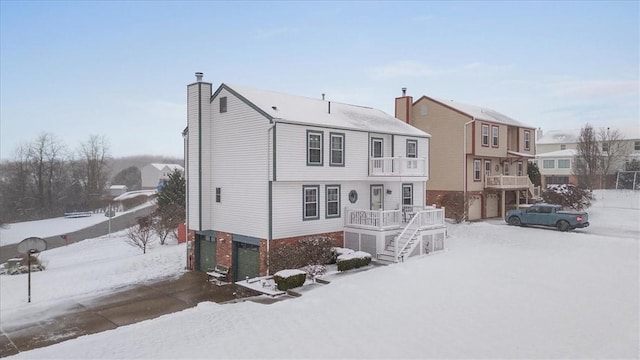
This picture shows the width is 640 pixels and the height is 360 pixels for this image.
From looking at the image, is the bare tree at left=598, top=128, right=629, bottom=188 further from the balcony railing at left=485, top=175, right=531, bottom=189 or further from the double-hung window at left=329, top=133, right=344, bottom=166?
the double-hung window at left=329, top=133, right=344, bottom=166

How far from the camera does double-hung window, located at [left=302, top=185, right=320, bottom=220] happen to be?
64.4ft

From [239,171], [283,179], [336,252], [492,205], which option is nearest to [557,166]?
[492,205]

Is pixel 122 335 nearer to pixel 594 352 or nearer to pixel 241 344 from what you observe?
pixel 241 344

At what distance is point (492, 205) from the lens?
34312mm

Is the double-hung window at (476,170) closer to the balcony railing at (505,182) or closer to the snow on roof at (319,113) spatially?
the balcony railing at (505,182)

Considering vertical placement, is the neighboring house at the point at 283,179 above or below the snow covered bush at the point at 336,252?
above

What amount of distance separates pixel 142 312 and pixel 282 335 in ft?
22.8

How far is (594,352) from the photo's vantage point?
9633 mm

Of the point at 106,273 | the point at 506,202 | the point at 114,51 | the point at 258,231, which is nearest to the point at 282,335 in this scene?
the point at 258,231

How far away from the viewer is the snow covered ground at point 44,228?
42969 millimetres

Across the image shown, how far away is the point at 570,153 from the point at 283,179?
2088 inches

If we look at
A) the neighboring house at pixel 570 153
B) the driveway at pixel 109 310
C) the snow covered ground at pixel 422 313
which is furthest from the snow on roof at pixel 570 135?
the driveway at pixel 109 310

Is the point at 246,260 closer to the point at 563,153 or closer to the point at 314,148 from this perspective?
the point at 314,148

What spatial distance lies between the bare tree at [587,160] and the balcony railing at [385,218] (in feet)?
129
